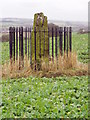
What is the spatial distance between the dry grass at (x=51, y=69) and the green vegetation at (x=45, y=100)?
3.74ft

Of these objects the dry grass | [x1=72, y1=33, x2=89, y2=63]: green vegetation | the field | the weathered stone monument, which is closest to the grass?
[x1=72, y1=33, x2=89, y2=63]: green vegetation

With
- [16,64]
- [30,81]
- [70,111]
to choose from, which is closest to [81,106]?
[70,111]

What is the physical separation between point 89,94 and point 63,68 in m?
3.29

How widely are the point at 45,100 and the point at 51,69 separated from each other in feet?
11.8

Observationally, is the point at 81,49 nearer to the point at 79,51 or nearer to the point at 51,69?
the point at 79,51

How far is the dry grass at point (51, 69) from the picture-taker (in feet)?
27.7

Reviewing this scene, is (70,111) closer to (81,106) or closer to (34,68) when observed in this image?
(81,106)

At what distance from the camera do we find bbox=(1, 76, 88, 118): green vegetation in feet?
15.1

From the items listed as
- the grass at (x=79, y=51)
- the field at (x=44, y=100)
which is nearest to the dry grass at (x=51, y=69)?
the field at (x=44, y=100)

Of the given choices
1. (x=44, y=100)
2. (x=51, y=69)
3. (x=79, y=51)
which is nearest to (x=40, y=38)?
(x=51, y=69)

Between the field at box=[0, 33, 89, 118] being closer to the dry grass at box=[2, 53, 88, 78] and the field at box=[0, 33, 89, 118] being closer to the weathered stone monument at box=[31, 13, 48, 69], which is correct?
the dry grass at box=[2, 53, 88, 78]

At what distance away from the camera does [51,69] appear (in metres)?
8.82

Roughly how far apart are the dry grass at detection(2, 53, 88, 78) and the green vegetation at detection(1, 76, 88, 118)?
114cm

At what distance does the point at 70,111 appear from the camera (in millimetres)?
4691
